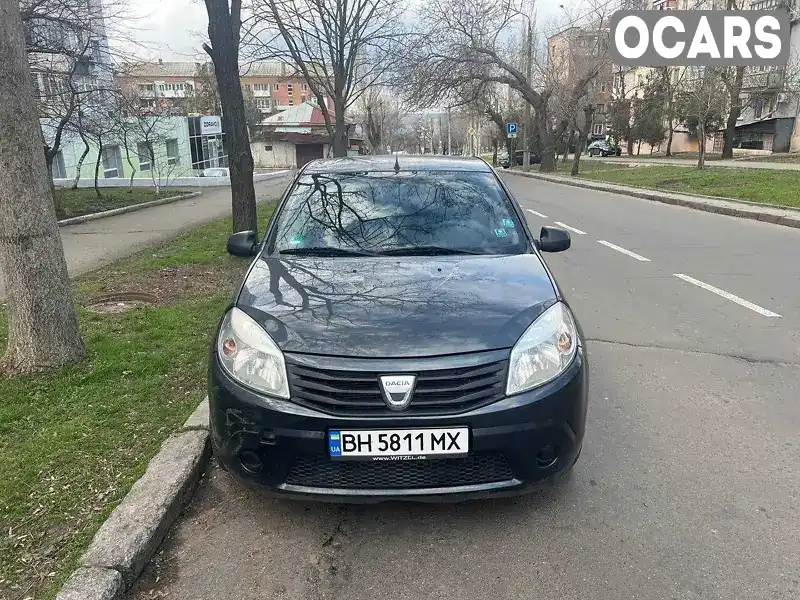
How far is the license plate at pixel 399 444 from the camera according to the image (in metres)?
2.56

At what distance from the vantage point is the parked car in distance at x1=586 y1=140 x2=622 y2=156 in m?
57.3

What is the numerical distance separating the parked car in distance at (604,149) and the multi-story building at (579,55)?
18109mm

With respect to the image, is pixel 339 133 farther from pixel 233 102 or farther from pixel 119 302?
pixel 119 302

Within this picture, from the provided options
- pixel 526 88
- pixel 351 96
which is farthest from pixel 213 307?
pixel 526 88

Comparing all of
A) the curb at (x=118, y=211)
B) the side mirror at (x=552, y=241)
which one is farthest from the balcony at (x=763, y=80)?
the side mirror at (x=552, y=241)

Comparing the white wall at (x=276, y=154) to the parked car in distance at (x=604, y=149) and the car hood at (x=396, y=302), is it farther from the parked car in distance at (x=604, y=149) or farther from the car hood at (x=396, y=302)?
the car hood at (x=396, y=302)

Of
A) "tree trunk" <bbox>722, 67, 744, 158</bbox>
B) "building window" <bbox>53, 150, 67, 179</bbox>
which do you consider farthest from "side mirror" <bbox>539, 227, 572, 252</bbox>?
"building window" <bbox>53, 150, 67, 179</bbox>

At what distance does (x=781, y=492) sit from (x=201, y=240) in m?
10.4

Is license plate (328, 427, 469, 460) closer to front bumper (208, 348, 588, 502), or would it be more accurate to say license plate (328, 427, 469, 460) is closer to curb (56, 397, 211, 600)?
front bumper (208, 348, 588, 502)

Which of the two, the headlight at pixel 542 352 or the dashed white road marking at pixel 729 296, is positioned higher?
the headlight at pixel 542 352

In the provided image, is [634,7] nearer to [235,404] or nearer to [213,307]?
[213,307]

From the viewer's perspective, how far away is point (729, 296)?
6934 millimetres

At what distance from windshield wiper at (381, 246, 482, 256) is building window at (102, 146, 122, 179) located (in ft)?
112

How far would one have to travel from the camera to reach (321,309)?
294cm
